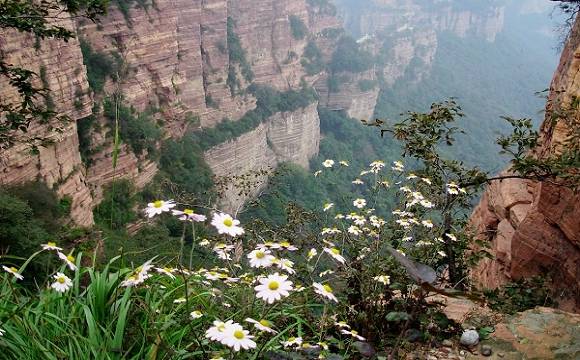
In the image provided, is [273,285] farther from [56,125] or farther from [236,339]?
[56,125]

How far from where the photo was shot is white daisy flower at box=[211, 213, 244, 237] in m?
1.80

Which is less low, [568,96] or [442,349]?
[568,96]

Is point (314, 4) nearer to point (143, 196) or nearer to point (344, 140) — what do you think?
point (344, 140)

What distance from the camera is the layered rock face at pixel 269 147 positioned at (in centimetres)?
3256

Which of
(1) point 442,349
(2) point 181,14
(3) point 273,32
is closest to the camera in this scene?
(1) point 442,349

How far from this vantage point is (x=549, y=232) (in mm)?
5879

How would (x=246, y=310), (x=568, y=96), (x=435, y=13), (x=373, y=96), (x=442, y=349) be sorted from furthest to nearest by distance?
(x=435, y=13)
(x=373, y=96)
(x=568, y=96)
(x=442, y=349)
(x=246, y=310)

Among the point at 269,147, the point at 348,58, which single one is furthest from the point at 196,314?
the point at 348,58

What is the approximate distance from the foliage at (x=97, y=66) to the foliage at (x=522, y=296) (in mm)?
18605

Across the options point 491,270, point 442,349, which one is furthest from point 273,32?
point 442,349

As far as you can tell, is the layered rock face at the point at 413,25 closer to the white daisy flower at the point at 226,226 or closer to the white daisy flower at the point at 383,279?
the white daisy flower at the point at 383,279

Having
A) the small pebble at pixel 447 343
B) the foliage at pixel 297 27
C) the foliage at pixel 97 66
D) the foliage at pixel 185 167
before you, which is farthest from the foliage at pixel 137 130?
the foliage at pixel 297 27

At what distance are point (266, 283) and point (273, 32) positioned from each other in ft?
151

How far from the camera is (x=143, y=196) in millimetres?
20031
